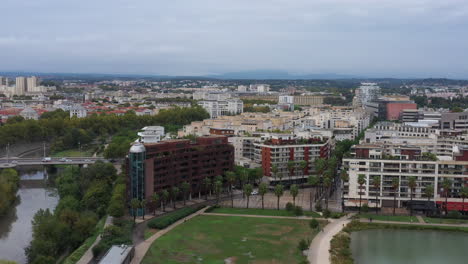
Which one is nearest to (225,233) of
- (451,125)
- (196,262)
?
(196,262)

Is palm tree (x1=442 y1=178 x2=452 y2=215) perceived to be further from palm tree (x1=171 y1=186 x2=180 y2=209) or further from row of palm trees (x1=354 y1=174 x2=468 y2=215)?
palm tree (x1=171 y1=186 x2=180 y2=209)

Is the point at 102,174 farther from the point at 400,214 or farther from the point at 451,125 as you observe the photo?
the point at 451,125

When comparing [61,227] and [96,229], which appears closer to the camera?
[61,227]

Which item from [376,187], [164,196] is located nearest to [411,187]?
[376,187]

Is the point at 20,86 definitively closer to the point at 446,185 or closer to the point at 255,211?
the point at 255,211

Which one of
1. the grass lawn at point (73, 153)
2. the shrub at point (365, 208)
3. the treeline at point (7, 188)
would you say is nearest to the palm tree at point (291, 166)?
the shrub at point (365, 208)

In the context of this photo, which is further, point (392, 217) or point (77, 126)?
point (77, 126)

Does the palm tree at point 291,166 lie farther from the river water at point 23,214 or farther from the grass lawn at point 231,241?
the river water at point 23,214
